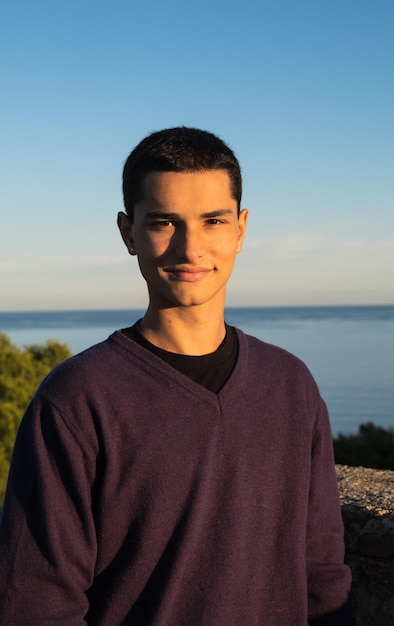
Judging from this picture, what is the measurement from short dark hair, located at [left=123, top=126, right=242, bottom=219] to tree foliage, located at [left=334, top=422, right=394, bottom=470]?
153 inches

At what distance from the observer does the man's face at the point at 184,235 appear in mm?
2051

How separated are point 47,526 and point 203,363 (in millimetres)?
595

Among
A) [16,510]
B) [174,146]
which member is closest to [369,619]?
[16,510]

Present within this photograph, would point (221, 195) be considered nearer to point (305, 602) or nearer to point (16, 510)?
point (16, 510)

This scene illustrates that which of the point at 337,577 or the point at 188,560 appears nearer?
the point at 188,560

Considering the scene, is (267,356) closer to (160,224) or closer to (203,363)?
(203,363)

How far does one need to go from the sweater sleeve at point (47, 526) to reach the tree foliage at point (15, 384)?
10670 millimetres

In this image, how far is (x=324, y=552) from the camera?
224 cm

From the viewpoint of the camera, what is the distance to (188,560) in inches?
76.3

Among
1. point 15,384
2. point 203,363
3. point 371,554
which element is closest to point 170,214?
point 203,363

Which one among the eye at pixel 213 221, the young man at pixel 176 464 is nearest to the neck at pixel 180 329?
the young man at pixel 176 464

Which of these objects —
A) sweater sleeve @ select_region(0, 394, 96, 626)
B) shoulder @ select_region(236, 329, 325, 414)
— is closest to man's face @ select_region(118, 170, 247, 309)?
shoulder @ select_region(236, 329, 325, 414)

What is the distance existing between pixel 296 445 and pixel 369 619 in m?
0.74

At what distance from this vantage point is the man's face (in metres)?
2.05
